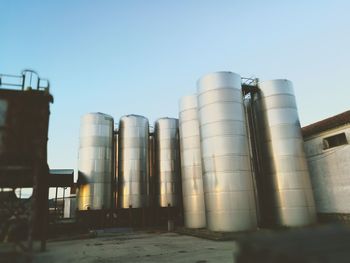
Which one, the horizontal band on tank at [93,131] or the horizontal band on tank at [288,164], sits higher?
the horizontal band on tank at [93,131]

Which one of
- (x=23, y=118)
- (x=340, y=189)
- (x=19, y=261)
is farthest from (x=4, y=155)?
(x=340, y=189)

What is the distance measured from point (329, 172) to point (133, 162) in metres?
16.6

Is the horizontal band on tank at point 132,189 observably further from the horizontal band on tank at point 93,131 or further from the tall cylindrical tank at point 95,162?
the horizontal band on tank at point 93,131

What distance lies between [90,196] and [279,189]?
15.7 m

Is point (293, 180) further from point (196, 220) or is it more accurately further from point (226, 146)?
point (196, 220)

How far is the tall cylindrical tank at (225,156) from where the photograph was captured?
1598 centimetres

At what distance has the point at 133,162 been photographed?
25562mm

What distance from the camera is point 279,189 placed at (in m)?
18.1

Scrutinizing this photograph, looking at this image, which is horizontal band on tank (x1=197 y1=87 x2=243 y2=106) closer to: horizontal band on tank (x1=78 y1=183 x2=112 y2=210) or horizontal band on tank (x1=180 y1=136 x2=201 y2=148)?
horizontal band on tank (x1=180 y1=136 x2=201 y2=148)

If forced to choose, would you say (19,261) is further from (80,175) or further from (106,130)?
(106,130)

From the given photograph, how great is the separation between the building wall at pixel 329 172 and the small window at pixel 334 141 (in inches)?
3.9

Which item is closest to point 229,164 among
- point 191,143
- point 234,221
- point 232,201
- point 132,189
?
point 232,201

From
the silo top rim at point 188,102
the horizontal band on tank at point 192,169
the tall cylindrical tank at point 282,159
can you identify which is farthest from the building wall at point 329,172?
the silo top rim at point 188,102

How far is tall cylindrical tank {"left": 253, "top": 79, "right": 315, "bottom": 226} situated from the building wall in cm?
197
